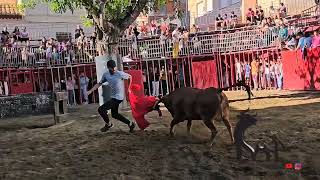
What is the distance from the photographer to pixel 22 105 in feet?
58.1

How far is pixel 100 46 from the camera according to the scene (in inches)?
711

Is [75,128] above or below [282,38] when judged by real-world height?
below

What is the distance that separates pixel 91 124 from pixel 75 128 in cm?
88

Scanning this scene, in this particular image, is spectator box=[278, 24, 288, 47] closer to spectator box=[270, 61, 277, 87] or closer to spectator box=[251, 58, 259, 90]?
spectator box=[270, 61, 277, 87]

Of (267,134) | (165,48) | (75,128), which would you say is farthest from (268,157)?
(165,48)

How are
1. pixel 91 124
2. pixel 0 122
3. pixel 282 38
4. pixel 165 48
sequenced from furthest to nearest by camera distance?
pixel 165 48 → pixel 282 38 → pixel 0 122 → pixel 91 124

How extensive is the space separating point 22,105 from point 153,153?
33.2 ft

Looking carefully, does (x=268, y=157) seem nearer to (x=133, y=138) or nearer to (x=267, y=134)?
(x=267, y=134)

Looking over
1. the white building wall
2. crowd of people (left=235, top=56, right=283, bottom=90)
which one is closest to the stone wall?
crowd of people (left=235, top=56, right=283, bottom=90)

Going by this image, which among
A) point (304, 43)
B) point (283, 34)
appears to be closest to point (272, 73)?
point (283, 34)

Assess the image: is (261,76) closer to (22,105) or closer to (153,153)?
(22,105)

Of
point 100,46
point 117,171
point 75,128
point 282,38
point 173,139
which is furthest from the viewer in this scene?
point 282,38

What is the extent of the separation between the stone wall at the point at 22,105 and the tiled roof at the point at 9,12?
18.3 m

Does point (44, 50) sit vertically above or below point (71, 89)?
above
